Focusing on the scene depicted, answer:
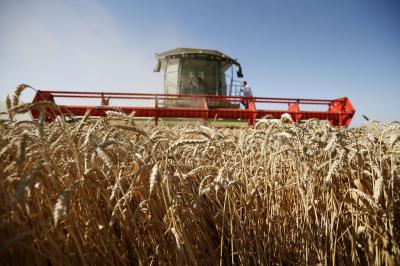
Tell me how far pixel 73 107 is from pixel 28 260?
658 cm

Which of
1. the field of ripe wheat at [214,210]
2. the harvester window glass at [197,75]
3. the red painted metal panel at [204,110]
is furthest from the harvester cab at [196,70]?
the field of ripe wheat at [214,210]

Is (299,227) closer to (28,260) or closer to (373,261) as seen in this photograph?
(373,261)

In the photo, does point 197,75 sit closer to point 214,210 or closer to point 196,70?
point 196,70

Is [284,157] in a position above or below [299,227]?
above

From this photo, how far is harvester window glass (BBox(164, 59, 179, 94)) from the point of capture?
12.9 m

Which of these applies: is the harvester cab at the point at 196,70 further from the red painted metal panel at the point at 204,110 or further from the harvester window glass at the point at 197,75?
the red painted metal panel at the point at 204,110

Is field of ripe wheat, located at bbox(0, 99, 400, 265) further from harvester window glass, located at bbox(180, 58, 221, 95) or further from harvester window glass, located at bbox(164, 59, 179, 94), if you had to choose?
harvester window glass, located at bbox(164, 59, 179, 94)

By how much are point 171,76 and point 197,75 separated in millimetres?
1560

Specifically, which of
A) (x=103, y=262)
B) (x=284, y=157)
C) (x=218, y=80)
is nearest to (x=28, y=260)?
A: (x=103, y=262)

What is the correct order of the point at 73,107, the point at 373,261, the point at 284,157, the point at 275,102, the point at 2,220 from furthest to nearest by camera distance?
1. the point at 275,102
2. the point at 73,107
3. the point at 284,157
4. the point at 373,261
5. the point at 2,220

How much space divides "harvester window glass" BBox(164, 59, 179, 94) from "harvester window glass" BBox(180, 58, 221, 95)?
1.45 feet

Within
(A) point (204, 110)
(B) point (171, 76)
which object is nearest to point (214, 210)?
(A) point (204, 110)

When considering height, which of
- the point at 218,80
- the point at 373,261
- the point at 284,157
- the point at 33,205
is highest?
the point at 218,80

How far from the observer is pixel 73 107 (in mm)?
6676
